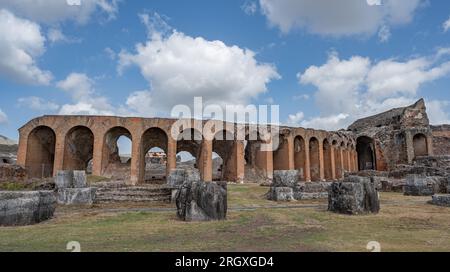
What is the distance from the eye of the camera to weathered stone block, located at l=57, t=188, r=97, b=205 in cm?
1075

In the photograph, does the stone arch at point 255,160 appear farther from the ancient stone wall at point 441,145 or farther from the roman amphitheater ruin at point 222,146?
the ancient stone wall at point 441,145

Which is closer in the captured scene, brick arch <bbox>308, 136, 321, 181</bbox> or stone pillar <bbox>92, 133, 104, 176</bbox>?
stone pillar <bbox>92, 133, 104, 176</bbox>

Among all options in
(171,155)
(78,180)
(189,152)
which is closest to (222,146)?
(189,152)

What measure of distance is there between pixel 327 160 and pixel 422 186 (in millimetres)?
17779

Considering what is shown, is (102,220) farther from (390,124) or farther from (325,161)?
(390,124)

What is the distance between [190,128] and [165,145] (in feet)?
11.5

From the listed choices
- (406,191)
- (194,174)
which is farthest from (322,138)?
(194,174)

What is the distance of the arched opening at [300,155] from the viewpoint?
2917 cm

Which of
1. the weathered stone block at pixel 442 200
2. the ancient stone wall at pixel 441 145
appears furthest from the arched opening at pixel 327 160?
the weathered stone block at pixel 442 200

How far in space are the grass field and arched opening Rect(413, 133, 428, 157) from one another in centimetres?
2917

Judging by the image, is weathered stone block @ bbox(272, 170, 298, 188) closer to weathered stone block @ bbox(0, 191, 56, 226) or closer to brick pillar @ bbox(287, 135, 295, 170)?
weathered stone block @ bbox(0, 191, 56, 226)

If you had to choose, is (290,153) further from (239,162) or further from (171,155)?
(171,155)

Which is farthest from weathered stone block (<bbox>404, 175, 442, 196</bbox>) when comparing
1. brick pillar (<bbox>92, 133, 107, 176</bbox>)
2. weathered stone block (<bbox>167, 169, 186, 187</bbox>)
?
brick pillar (<bbox>92, 133, 107, 176</bbox>)

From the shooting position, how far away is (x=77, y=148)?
25016mm
